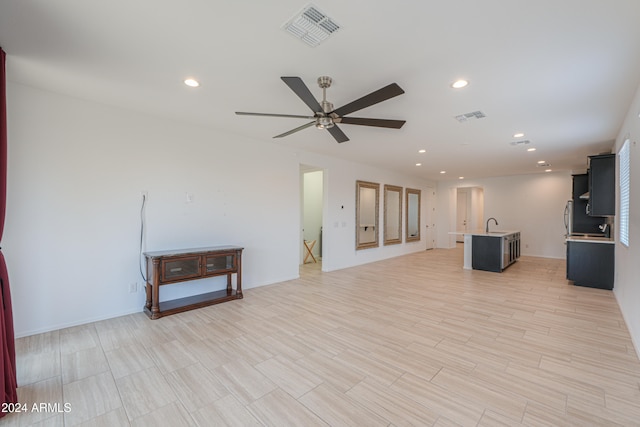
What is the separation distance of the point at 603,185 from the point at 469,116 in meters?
2.88

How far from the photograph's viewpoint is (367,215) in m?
7.99

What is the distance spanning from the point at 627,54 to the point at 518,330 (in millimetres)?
2882

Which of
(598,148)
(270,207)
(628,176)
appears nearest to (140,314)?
(270,207)

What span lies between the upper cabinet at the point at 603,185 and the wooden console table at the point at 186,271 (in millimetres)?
5884

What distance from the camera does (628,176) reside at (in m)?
3.41

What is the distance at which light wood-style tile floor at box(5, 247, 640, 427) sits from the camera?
75.8 inches

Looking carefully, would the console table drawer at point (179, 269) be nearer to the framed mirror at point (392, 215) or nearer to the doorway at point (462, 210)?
the framed mirror at point (392, 215)

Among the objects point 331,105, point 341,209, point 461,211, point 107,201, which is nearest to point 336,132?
point 331,105

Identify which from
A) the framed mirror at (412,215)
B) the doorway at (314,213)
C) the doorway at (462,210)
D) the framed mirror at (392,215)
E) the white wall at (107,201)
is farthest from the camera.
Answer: the doorway at (462,210)

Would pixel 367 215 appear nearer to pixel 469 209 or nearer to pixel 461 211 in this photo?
pixel 469 209

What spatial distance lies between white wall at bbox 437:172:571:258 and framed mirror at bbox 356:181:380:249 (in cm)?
460

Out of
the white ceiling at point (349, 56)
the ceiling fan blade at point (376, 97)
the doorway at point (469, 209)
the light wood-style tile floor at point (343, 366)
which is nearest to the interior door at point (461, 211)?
the doorway at point (469, 209)

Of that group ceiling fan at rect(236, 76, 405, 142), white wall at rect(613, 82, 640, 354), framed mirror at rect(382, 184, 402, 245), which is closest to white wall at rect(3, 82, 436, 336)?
ceiling fan at rect(236, 76, 405, 142)

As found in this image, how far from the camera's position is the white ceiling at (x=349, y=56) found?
1878mm
